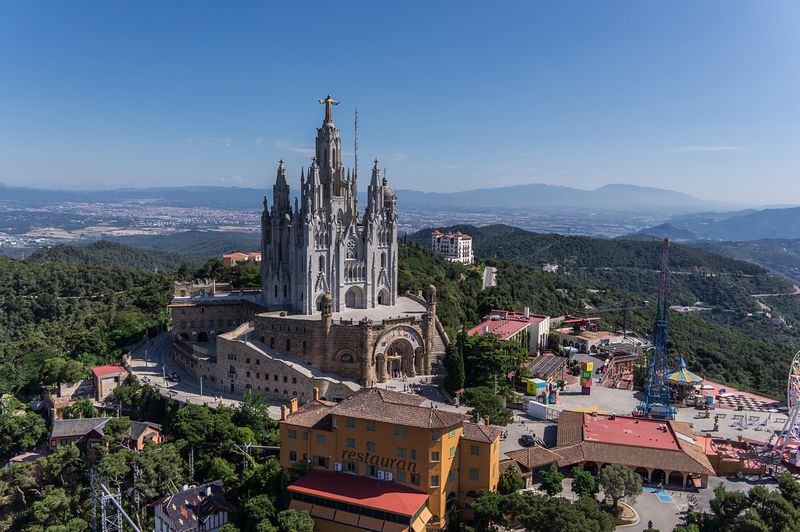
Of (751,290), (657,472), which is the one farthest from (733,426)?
(751,290)

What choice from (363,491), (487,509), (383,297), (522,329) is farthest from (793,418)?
(383,297)

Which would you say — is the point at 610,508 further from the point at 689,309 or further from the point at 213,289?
the point at 689,309

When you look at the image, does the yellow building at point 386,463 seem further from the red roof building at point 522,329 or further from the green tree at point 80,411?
the red roof building at point 522,329

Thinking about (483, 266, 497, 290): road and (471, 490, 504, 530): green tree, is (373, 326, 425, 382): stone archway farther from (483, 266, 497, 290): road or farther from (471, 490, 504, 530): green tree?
(483, 266, 497, 290): road

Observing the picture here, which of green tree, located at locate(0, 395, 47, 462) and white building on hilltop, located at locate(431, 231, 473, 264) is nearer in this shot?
green tree, located at locate(0, 395, 47, 462)

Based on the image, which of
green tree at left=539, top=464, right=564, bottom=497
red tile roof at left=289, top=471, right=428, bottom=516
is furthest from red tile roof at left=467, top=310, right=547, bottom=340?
red tile roof at left=289, top=471, right=428, bottom=516

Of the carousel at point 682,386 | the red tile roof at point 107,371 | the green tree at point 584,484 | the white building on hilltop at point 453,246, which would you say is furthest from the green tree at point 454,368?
the white building on hilltop at point 453,246

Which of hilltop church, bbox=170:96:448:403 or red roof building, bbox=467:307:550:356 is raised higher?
hilltop church, bbox=170:96:448:403
